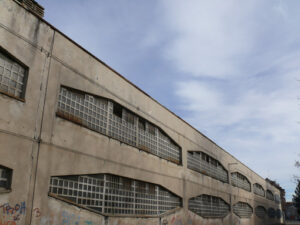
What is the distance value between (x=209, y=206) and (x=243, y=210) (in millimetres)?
12172

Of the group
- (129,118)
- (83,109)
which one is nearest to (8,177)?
(83,109)

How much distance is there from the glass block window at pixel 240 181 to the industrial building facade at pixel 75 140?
44.2ft

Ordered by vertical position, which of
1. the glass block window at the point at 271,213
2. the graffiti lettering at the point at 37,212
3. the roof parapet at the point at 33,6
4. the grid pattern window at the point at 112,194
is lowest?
the glass block window at the point at 271,213

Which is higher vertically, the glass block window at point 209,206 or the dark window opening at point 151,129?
the dark window opening at point 151,129

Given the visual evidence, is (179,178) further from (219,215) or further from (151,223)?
(219,215)

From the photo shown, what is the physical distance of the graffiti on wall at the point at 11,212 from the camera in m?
7.90

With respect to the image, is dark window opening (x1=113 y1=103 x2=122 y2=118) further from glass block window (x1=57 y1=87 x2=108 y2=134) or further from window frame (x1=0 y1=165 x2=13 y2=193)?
window frame (x1=0 y1=165 x2=13 y2=193)

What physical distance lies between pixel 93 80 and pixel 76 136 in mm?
→ 2750

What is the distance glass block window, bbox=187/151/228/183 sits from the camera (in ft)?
71.3

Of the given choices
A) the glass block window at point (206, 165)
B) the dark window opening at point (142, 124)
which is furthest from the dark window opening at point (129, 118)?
the glass block window at point (206, 165)

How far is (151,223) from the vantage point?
48.6ft

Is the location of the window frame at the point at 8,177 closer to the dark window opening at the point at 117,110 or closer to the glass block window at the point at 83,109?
the glass block window at the point at 83,109

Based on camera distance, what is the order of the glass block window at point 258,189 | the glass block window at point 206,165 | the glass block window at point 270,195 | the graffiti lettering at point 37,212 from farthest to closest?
the glass block window at point 270,195
the glass block window at point 258,189
the glass block window at point 206,165
the graffiti lettering at point 37,212

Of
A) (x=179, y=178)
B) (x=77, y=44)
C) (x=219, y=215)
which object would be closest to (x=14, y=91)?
(x=77, y=44)
